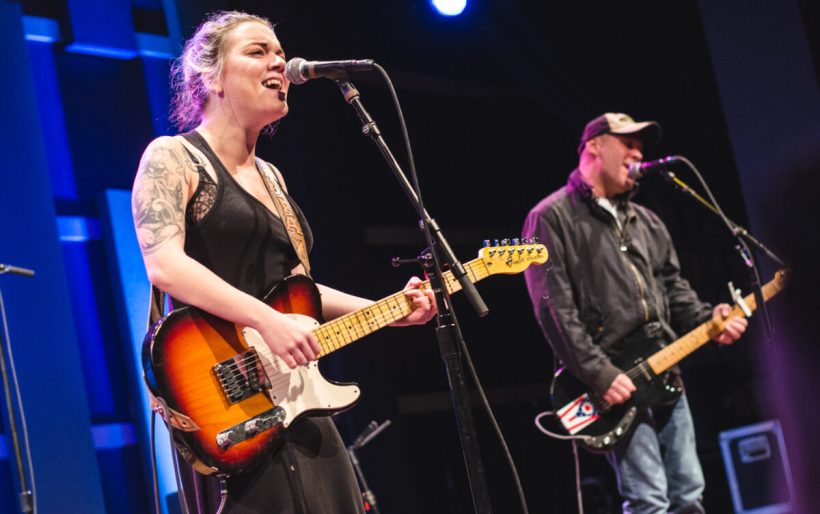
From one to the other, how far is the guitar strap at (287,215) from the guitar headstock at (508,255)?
629mm

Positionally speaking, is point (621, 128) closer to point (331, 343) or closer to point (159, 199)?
point (331, 343)

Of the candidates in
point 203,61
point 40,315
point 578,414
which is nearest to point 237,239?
point 203,61

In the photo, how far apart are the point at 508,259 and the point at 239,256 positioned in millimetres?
994

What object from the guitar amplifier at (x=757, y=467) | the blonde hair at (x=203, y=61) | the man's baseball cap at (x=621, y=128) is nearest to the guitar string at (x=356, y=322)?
the blonde hair at (x=203, y=61)

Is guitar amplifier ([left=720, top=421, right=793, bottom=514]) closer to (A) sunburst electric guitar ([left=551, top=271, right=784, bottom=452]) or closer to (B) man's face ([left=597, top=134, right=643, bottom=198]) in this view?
(A) sunburst electric guitar ([left=551, top=271, right=784, bottom=452])

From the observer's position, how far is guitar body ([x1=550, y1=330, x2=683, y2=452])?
14.7ft

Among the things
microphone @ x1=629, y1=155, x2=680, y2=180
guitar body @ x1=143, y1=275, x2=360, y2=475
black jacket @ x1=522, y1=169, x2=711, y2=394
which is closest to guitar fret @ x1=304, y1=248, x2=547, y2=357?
guitar body @ x1=143, y1=275, x2=360, y2=475

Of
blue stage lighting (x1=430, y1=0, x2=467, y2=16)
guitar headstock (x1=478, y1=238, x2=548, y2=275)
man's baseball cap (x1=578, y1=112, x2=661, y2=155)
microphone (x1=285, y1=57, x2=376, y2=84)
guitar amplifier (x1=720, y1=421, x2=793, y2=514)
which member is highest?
blue stage lighting (x1=430, y1=0, x2=467, y2=16)

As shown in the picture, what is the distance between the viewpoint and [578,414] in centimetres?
456

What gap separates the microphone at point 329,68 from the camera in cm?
265

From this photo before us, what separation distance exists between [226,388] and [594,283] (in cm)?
266

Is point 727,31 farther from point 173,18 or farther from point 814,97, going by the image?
point 173,18

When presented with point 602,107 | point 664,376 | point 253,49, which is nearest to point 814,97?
point 602,107

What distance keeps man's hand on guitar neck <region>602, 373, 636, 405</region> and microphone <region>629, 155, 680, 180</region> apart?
116 cm
